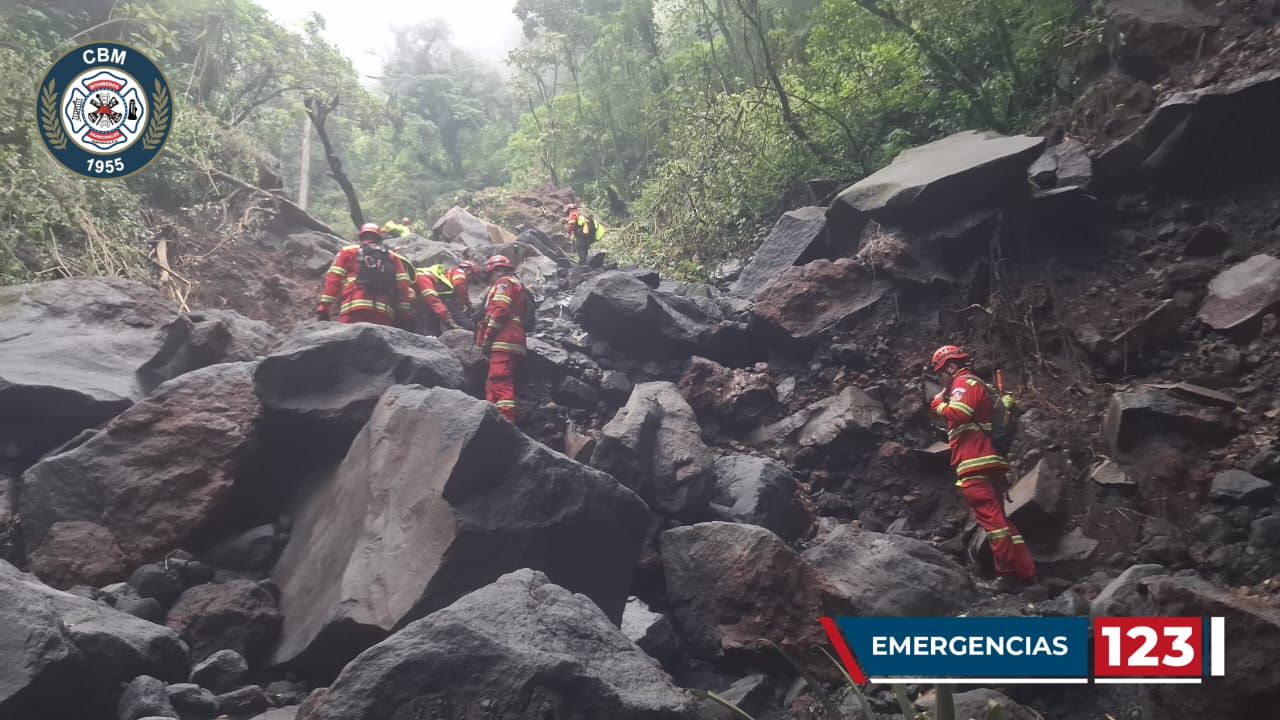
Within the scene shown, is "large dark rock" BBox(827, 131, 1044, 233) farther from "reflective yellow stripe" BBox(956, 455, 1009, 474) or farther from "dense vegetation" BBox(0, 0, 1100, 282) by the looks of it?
"reflective yellow stripe" BBox(956, 455, 1009, 474)

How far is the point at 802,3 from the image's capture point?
597 inches

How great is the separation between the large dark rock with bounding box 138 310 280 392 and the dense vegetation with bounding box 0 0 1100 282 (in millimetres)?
2369

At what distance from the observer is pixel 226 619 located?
434 centimetres

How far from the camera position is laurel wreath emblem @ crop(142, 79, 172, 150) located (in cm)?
543

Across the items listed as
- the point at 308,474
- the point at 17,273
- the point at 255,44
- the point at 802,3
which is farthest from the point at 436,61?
the point at 308,474

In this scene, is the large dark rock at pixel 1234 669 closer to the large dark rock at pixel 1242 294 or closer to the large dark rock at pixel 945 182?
the large dark rock at pixel 1242 294

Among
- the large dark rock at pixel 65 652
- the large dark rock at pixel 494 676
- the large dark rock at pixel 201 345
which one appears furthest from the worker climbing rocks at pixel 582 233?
the large dark rock at pixel 494 676

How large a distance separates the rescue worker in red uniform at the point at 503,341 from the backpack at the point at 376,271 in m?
1.44

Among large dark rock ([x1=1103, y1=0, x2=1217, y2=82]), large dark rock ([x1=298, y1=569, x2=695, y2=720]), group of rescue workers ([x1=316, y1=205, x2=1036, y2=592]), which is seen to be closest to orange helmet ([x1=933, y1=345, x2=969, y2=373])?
group of rescue workers ([x1=316, y1=205, x2=1036, y2=592])

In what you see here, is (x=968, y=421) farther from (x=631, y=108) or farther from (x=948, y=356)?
(x=631, y=108)

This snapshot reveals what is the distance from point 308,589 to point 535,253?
9965 mm

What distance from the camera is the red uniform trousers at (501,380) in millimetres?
8031

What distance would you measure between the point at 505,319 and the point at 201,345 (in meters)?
3.06

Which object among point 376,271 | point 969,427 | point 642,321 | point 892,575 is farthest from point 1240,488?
point 376,271
